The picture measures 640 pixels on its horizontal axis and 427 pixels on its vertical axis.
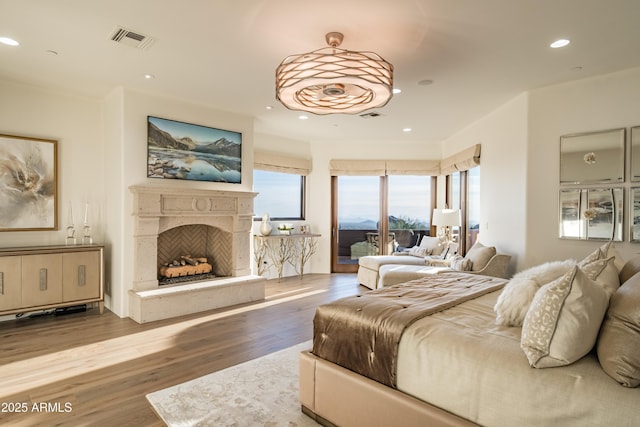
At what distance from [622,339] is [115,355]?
3663 millimetres

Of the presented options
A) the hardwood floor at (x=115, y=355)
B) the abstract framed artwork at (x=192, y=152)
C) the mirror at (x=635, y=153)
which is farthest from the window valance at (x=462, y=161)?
the abstract framed artwork at (x=192, y=152)

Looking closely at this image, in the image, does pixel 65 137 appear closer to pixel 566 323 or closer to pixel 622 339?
pixel 566 323

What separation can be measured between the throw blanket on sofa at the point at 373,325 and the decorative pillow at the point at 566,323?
2.05 feet

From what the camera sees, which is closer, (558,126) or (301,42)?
(301,42)

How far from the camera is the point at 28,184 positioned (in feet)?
14.3

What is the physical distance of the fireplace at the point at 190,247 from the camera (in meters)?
4.38

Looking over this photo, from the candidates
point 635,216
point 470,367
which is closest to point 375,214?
point 635,216

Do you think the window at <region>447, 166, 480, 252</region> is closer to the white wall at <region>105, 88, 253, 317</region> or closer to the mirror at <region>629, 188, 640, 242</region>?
the mirror at <region>629, 188, 640, 242</region>

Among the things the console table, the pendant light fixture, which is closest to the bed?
the pendant light fixture

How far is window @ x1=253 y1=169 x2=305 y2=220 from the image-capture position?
22.6ft

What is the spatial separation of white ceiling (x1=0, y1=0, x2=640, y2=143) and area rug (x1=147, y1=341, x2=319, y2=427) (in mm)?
2790

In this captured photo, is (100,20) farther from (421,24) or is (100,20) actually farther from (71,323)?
(71,323)

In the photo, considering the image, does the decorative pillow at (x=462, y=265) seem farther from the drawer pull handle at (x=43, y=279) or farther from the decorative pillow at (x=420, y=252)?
the drawer pull handle at (x=43, y=279)

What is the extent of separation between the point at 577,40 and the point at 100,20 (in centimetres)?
393
